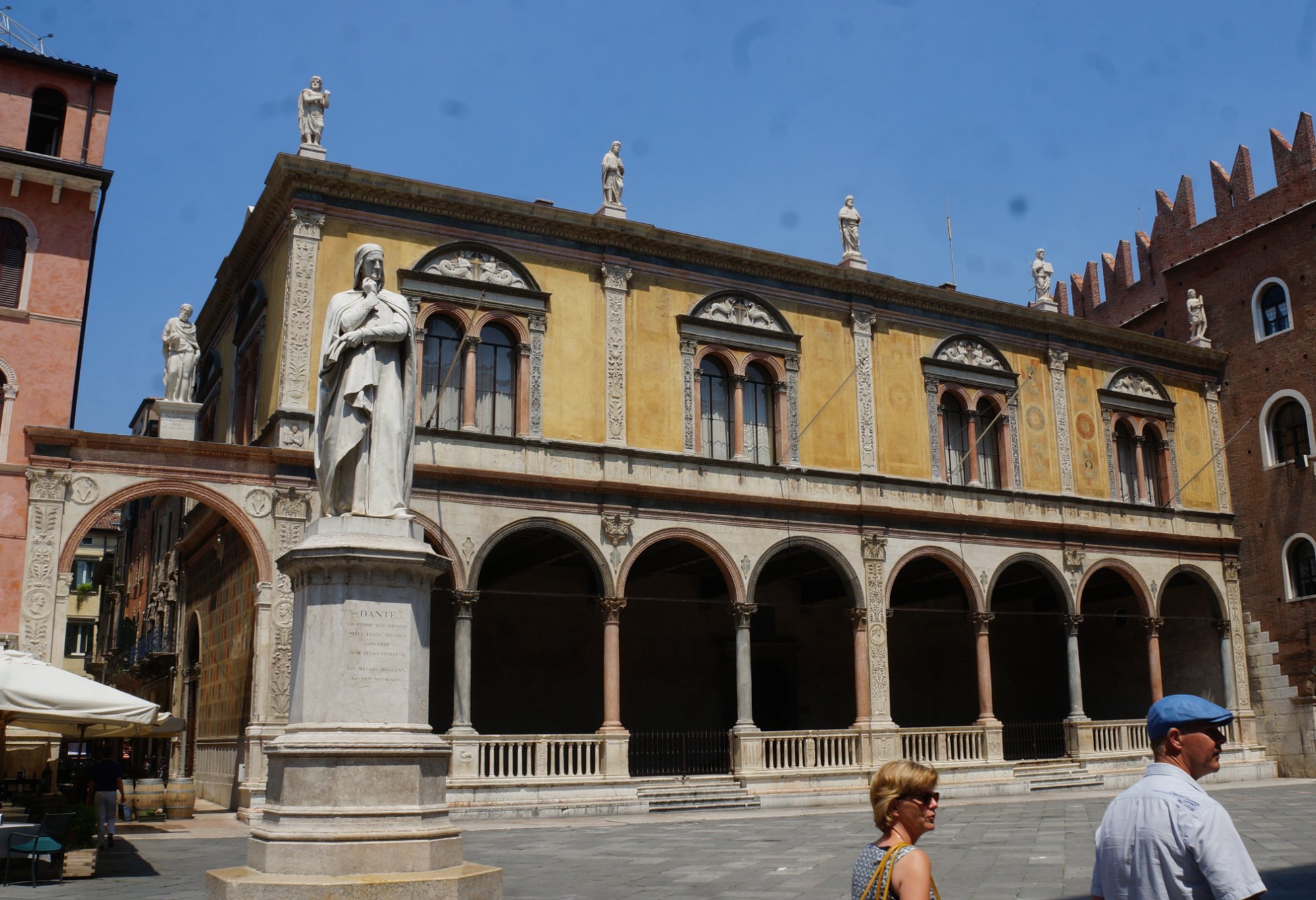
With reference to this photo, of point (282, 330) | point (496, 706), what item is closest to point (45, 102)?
point (282, 330)

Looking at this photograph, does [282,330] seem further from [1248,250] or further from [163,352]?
[1248,250]

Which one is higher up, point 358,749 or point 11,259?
point 11,259

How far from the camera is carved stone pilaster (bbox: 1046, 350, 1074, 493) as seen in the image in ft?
88.1

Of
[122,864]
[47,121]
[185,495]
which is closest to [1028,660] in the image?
[185,495]

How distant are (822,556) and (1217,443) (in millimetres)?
12557

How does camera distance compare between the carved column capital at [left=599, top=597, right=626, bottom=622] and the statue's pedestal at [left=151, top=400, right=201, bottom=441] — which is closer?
the carved column capital at [left=599, top=597, right=626, bottom=622]

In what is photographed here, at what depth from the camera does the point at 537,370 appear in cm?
2116

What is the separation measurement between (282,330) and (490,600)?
7.78 meters

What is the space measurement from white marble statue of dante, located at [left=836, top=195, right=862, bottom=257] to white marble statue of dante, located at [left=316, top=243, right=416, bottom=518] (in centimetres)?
1742

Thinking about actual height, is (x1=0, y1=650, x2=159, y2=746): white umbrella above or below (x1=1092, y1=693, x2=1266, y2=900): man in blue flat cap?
above

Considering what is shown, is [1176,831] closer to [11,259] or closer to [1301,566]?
[11,259]

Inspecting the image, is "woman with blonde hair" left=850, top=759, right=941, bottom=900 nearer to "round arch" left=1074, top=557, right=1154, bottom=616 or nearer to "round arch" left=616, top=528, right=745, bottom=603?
"round arch" left=616, top=528, right=745, bottom=603

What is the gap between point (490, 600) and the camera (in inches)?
977

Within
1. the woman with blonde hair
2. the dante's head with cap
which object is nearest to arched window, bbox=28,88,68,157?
the woman with blonde hair
